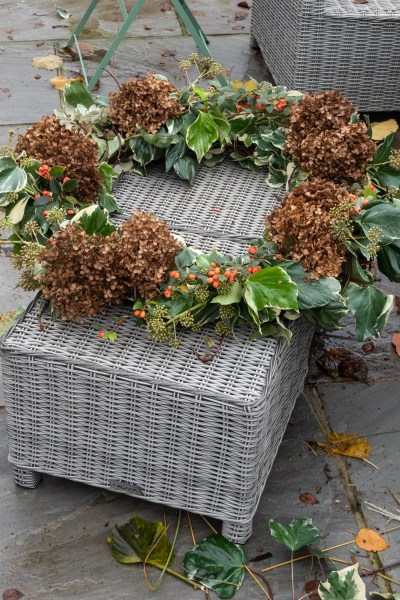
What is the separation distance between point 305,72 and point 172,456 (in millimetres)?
2147

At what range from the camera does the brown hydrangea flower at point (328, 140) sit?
2.42 meters

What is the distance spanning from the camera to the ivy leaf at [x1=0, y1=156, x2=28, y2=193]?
7.45ft

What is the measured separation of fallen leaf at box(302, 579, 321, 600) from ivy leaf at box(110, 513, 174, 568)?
13.0 inches

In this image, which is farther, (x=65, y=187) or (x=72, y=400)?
(x=65, y=187)

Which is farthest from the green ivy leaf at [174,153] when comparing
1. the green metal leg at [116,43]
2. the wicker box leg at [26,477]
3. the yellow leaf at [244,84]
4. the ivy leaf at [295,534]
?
the yellow leaf at [244,84]

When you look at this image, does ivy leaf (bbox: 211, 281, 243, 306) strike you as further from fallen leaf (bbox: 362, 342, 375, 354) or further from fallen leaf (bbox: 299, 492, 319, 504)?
fallen leaf (bbox: 362, 342, 375, 354)

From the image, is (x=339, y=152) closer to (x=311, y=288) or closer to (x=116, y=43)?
(x=311, y=288)

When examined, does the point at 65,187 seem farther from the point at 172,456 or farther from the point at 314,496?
the point at 314,496

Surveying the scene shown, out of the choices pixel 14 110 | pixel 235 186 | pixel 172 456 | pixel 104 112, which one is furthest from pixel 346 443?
pixel 14 110

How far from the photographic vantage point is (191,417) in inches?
76.7

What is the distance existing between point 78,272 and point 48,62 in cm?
269

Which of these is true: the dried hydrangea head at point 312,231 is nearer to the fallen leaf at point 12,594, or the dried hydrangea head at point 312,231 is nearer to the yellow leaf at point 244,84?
the fallen leaf at point 12,594

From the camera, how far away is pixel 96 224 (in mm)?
2135

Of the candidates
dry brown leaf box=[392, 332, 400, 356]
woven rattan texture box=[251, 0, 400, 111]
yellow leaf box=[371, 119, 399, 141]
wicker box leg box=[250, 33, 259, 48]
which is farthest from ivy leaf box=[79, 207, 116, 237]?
wicker box leg box=[250, 33, 259, 48]
